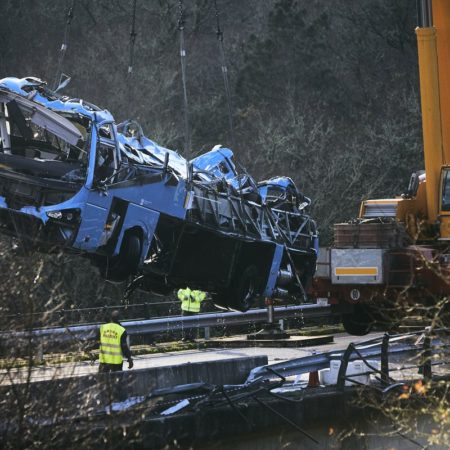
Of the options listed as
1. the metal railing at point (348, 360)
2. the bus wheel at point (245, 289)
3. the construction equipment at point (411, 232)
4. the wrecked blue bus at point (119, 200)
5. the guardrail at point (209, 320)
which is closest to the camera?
the metal railing at point (348, 360)

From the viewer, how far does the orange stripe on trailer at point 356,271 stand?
2306 cm

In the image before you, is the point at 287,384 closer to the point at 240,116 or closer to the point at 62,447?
the point at 62,447

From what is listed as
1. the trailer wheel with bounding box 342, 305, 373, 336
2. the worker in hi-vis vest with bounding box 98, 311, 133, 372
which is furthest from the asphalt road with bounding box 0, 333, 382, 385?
the worker in hi-vis vest with bounding box 98, 311, 133, 372

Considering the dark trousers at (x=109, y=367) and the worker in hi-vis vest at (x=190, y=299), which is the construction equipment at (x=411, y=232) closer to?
the worker in hi-vis vest at (x=190, y=299)

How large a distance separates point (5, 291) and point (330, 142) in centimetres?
3804

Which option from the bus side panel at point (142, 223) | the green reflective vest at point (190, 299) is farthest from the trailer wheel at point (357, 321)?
the bus side panel at point (142, 223)

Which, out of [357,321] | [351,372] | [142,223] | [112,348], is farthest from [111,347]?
[357,321]

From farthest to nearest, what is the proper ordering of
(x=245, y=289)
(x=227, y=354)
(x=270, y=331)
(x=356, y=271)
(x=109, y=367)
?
1. (x=270, y=331)
2. (x=227, y=354)
3. (x=356, y=271)
4. (x=245, y=289)
5. (x=109, y=367)

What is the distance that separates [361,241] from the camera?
2358cm

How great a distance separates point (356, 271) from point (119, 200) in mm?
7169

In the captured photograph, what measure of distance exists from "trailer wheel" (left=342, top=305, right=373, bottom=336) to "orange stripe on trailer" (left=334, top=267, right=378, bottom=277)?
1.42 m

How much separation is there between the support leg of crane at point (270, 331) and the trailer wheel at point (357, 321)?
1.77m

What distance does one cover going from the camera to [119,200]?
57.7 feet

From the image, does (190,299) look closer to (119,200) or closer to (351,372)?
(119,200)
